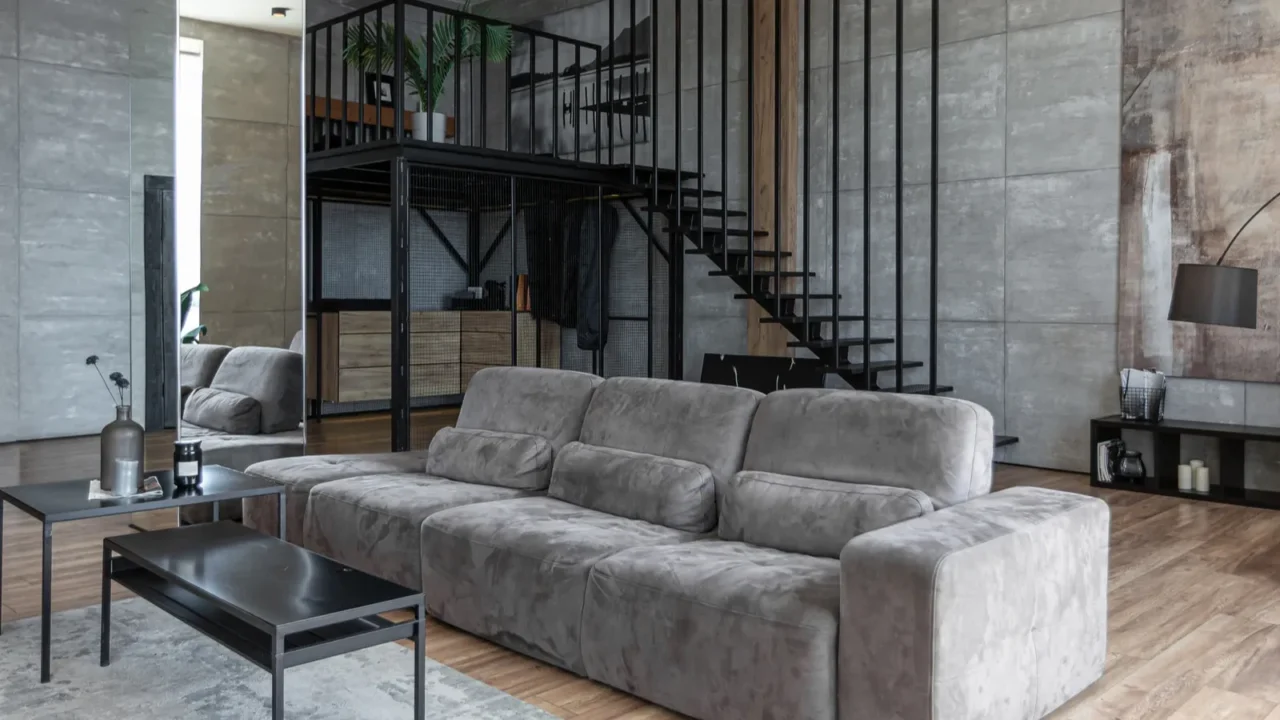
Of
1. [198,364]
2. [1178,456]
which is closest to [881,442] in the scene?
[198,364]

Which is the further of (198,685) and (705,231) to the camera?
(705,231)

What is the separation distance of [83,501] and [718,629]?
2.00 m

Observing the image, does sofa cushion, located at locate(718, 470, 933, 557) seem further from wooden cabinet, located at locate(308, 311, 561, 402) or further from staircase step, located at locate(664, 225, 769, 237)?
wooden cabinet, located at locate(308, 311, 561, 402)

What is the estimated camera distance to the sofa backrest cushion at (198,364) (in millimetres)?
4887

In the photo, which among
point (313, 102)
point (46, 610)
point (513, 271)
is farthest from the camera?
point (513, 271)

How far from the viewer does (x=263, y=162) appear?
4961 mm

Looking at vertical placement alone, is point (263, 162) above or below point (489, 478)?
above

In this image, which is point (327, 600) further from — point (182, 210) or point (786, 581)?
point (182, 210)

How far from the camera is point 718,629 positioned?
261 centimetres

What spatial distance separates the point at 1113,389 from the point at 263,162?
5.29 meters

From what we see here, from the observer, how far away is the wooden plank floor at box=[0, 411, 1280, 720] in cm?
293

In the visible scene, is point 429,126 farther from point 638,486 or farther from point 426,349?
point 638,486

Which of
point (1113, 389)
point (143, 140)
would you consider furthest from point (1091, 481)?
point (143, 140)

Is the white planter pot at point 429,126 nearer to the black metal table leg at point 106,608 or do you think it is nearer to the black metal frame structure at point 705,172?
the black metal frame structure at point 705,172
